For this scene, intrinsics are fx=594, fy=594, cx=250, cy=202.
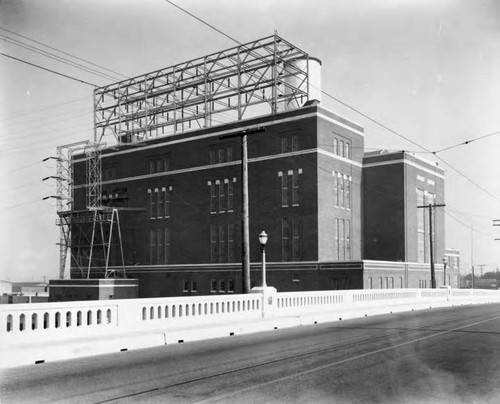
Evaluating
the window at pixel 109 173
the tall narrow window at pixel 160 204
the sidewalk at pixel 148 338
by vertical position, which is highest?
the window at pixel 109 173

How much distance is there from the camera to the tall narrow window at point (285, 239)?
57.7m

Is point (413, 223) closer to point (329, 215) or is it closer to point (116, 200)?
point (329, 215)

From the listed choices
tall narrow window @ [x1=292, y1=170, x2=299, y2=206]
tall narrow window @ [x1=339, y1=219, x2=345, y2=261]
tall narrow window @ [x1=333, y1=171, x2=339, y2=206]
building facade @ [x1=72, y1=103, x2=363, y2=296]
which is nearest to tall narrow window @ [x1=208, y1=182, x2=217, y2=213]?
building facade @ [x1=72, y1=103, x2=363, y2=296]

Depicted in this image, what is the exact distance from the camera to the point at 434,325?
854 inches

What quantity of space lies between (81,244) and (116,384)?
2699 inches

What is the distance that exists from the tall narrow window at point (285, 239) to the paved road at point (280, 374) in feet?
135

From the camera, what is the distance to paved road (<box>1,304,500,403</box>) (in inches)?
344

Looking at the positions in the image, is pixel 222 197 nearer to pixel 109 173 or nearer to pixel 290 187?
pixel 290 187

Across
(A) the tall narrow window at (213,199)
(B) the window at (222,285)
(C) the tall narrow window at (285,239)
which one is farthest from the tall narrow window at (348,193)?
(B) the window at (222,285)

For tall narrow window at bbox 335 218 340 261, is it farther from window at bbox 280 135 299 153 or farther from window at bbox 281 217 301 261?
window at bbox 280 135 299 153

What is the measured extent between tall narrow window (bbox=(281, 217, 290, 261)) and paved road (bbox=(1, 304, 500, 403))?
4105cm

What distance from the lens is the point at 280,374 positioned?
10.5 meters

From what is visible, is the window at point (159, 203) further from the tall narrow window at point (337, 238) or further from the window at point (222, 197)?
the tall narrow window at point (337, 238)

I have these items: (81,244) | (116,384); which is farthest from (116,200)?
(116,384)
